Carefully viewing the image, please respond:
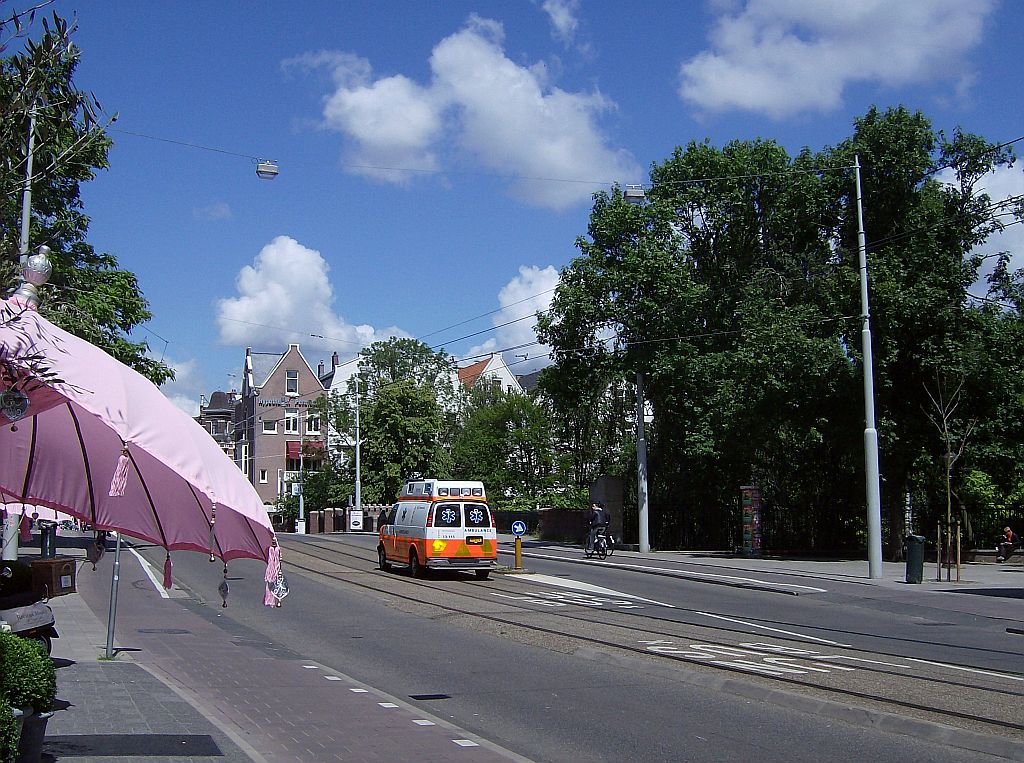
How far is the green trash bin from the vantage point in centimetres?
2433

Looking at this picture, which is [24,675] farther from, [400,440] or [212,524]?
[400,440]

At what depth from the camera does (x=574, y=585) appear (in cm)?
2433

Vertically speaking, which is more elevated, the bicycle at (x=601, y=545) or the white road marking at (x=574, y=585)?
the bicycle at (x=601, y=545)

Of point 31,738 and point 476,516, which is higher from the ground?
point 476,516

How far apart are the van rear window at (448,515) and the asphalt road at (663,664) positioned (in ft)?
7.09

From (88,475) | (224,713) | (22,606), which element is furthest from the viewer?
(224,713)

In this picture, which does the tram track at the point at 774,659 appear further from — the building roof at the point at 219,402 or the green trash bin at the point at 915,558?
the building roof at the point at 219,402

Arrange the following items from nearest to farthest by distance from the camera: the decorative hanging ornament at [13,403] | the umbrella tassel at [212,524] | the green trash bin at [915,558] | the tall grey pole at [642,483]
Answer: the decorative hanging ornament at [13,403]
the umbrella tassel at [212,524]
the green trash bin at [915,558]
the tall grey pole at [642,483]

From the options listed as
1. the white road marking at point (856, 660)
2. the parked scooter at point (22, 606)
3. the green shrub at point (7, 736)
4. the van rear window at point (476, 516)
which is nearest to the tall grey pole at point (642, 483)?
the van rear window at point (476, 516)

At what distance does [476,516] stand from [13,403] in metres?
21.2

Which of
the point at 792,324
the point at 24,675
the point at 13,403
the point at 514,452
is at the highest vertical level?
the point at 792,324

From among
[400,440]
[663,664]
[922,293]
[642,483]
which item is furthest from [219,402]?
[663,664]

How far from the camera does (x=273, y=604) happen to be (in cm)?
578

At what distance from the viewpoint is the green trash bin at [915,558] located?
2433 cm
